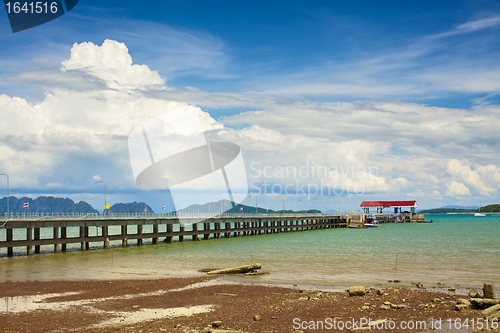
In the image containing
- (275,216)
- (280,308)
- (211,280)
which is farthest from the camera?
(275,216)

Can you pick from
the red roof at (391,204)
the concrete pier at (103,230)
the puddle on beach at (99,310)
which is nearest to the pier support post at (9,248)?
the concrete pier at (103,230)

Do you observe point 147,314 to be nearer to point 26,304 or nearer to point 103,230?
point 26,304

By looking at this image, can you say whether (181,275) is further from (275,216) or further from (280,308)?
(275,216)

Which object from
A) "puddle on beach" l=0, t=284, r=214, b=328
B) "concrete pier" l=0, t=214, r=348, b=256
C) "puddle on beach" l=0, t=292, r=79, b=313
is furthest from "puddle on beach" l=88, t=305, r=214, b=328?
"concrete pier" l=0, t=214, r=348, b=256

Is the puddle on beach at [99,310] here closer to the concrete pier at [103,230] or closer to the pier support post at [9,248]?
the concrete pier at [103,230]

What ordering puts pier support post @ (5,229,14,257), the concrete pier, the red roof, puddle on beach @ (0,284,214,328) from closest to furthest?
puddle on beach @ (0,284,214,328) → pier support post @ (5,229,14,257) → the concrete pier → the red roof

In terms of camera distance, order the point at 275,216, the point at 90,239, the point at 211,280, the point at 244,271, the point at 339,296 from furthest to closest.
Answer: the point at 275,216, the point at 90,239, the point at 244,271, the point at 211,280, the point at 339,296

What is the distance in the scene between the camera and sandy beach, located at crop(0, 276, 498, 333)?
14508mm

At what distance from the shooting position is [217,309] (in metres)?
17.8

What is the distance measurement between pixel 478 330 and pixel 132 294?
16375 mm

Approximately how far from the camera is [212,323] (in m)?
14.4

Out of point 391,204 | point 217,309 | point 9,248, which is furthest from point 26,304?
point 391,204

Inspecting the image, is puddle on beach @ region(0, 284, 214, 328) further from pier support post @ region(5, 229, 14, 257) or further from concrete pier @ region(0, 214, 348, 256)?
pier support post @ region(5, 229, 14, 257)

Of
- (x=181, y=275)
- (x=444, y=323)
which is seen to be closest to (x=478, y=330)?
(x=444, y=323)
